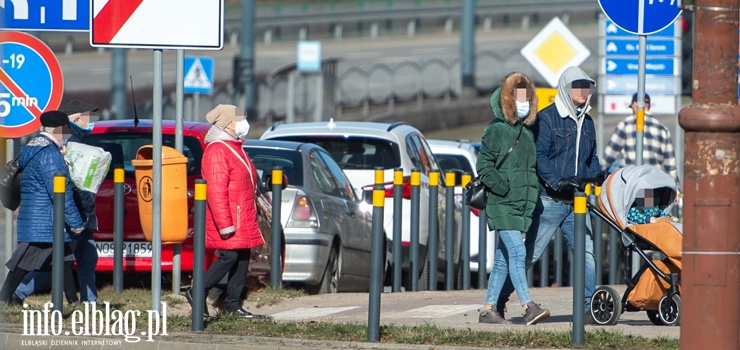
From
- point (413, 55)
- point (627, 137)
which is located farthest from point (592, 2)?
point (627, 137)

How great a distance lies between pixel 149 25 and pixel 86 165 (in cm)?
169

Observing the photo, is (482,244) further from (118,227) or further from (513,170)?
(513,170)

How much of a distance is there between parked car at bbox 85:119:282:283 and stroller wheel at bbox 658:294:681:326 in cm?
355

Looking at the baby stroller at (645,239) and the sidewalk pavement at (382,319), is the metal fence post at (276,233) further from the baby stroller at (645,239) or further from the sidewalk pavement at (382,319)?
the baby stroller at (645,239)

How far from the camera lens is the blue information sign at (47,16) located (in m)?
10.9

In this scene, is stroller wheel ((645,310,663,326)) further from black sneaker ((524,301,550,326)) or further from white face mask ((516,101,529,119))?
white face mask ((516,101,529,119))

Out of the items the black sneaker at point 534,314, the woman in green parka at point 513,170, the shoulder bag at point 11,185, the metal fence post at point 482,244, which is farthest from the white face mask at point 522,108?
the metal fence post at point 482,244

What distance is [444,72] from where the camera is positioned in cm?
4031

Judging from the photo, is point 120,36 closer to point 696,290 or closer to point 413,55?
point 696,290

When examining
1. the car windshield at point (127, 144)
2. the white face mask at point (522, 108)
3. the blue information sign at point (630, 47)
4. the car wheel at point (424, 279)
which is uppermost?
the blue information sign at point (630, 47)

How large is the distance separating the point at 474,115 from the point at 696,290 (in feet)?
106

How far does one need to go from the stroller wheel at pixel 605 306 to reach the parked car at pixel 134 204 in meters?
3.06

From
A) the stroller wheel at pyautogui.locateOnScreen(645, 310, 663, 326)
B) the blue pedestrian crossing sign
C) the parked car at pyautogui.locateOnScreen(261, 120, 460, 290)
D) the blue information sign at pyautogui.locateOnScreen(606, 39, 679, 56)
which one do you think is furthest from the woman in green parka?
the blue pedestrian crossing sign

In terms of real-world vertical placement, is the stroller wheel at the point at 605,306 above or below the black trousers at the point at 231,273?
below
